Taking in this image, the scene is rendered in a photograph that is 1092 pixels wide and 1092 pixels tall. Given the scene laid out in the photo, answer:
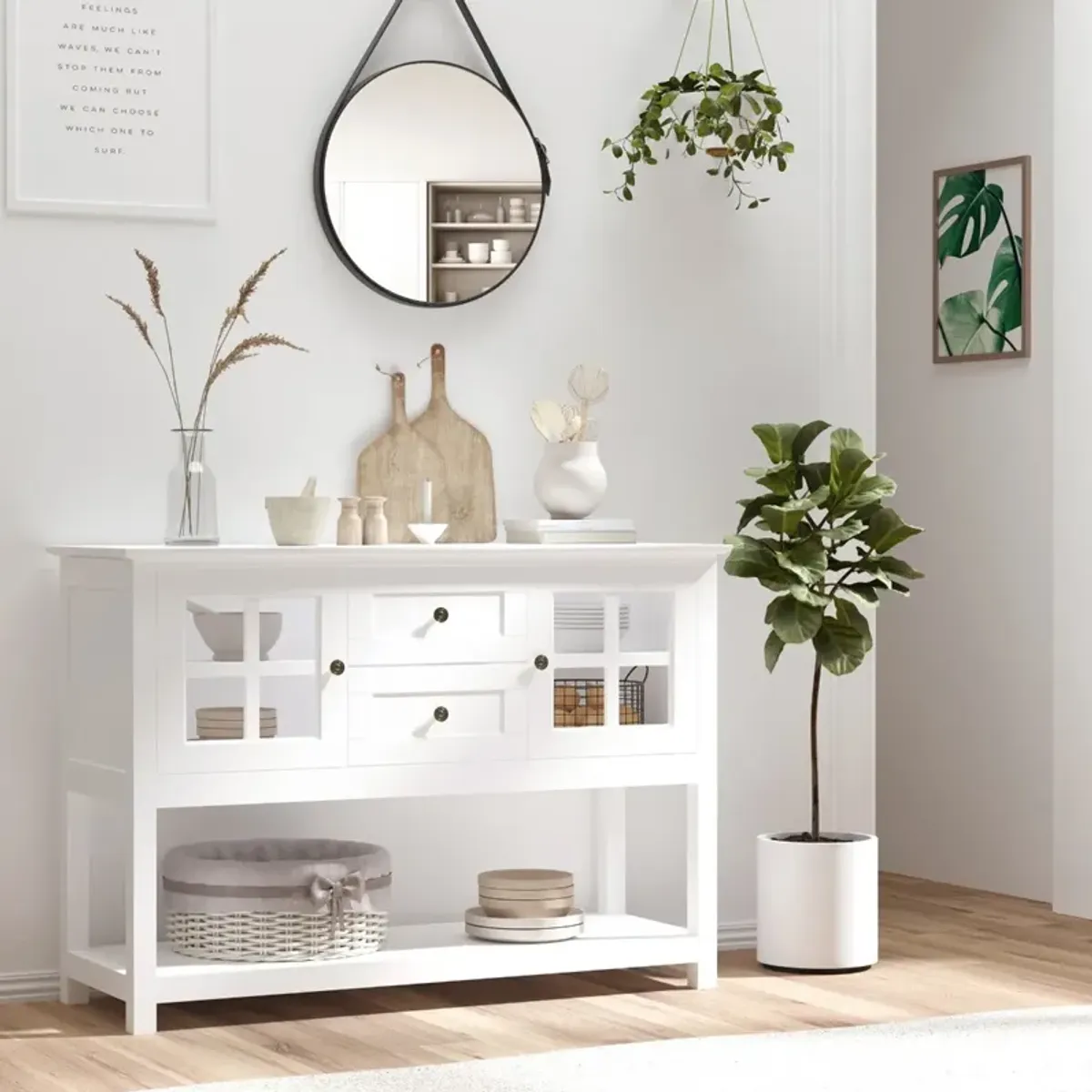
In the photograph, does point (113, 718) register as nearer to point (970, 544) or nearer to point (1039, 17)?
point (970, 544)

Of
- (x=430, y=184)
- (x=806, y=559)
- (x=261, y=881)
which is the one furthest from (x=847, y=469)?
(x=261, y=881)

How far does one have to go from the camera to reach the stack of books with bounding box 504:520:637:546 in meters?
3.70

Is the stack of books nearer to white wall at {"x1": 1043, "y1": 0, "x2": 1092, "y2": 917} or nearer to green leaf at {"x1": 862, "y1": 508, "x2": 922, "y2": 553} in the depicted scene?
green leaf at {"x1": 862, "y1": 508, "x2": 922, "y2": 553}

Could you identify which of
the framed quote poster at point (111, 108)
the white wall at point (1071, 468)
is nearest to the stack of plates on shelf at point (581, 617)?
the framed quote poster at point (111, 108)

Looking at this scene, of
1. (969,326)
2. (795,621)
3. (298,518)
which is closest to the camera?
(298,518)

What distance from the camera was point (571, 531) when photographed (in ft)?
12.2

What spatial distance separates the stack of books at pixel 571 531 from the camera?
12.1ft

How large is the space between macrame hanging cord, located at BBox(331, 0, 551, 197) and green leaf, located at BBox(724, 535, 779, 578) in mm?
813

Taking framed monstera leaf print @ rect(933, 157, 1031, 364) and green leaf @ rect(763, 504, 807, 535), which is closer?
green leaf @ rect(763, 504, 807, 535)

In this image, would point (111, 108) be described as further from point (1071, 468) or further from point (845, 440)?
point (1071, 468)

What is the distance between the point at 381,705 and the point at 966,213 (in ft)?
7.64

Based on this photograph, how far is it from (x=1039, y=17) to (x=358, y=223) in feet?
6.34

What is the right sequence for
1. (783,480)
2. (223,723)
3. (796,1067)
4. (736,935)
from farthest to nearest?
(736,935) → (783,480) → (223,723) → (796,1067)

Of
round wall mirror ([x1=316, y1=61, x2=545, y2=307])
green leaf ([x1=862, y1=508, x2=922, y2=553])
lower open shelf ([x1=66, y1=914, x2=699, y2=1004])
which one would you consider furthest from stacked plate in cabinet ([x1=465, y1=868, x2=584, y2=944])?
round wall mirror ([x1=316, y1=61, x2=545, y2=307])
